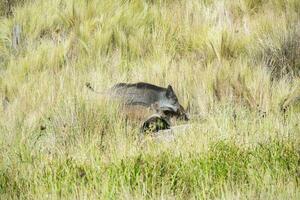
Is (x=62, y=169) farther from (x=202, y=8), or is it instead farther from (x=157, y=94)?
(x=202, y=8)

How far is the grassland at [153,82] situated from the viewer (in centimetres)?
378

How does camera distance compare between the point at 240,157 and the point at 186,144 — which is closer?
the point at 240,157

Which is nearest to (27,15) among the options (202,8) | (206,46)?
(202,8)

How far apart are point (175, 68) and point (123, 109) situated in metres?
1.57

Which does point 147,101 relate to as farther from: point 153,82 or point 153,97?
point 153,82

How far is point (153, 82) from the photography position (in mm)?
6969

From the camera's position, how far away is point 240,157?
405 centimetres

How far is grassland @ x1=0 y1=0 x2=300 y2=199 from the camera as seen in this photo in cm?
378

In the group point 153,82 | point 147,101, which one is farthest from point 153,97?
point 153,82

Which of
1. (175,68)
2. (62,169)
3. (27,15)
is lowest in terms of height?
(62,169)

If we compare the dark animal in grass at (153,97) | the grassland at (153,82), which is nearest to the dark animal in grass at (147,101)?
the dark animal in grass at (153,97)

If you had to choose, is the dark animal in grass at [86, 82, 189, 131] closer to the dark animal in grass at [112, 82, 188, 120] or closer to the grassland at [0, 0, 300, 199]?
the dark animal in grass at [112, 82, 188, 120]

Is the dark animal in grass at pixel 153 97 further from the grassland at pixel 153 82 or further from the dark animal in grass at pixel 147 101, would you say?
the grassland at pixel 153 82

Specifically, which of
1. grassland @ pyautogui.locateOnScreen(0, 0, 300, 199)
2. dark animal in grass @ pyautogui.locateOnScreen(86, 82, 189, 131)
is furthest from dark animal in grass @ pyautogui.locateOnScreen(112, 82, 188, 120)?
grassland @ pyautogui.locateOnScreen(0, 0, 300, 199)
